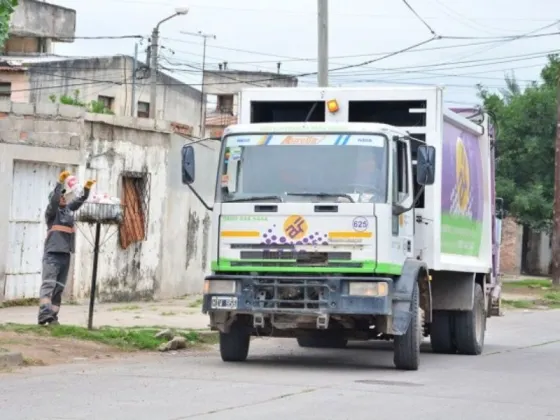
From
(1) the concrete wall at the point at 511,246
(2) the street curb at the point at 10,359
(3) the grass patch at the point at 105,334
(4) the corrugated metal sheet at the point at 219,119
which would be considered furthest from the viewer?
(4) the corrugated metal sheet at the point at 219,119

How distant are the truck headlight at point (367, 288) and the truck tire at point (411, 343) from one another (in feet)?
2.17

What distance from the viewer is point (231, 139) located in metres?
13.9

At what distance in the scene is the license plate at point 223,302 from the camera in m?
13.5

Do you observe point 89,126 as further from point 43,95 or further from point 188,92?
point 188,92

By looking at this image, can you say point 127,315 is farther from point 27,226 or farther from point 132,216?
point 132,216

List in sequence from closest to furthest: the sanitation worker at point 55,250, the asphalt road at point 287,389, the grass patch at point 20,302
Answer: the asphalt road at point 287,389 → the sanitation worker at point 55,250 → the grass patch at point 20,302

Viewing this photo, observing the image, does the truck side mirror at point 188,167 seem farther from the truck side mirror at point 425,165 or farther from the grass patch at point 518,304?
the grass patch at point 518,304

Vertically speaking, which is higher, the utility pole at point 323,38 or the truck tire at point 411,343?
the utility pole at point 323,38

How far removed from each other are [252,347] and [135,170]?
20.4 feet

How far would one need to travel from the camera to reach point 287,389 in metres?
11.6

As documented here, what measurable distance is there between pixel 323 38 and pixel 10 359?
10747 millimetres

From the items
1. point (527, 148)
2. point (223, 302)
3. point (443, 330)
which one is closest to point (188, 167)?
point (223, 302)

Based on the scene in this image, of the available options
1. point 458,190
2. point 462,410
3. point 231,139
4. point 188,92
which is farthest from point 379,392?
point 188,92

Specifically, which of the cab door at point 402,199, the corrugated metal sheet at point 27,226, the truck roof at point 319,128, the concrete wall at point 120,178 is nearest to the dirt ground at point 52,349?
the truck roof at point 319,128
